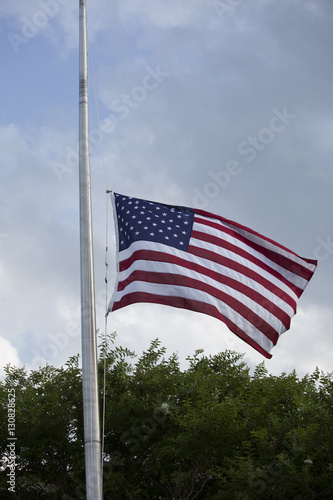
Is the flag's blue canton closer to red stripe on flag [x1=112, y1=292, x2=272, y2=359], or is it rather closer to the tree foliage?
red stripe on flag [x1=112, y1=292, x2=272, y2=359]

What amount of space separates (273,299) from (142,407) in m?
4.78


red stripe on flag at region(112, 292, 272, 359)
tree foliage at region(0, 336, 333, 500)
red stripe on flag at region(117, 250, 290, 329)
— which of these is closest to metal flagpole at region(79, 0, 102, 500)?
red stripe on flag at region(112, 292, 272, 359)

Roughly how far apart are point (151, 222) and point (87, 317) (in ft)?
11.3

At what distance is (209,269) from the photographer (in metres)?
11.9

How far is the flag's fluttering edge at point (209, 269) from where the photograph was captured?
11273 mm

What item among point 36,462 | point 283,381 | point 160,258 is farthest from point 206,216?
point 36,462

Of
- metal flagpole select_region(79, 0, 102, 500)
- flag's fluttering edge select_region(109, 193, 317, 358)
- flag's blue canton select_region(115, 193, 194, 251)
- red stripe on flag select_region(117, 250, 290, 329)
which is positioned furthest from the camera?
flag's blue canton select_region(115, 193, 194, 251)

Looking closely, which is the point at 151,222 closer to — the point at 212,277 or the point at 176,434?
the point at 212,277

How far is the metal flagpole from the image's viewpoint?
8.12 m

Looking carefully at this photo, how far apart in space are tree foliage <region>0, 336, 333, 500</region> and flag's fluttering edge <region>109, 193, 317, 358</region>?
7.41ft

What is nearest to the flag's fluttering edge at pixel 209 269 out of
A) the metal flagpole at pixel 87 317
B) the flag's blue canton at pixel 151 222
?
the flag's blue canton at pixel 151 222

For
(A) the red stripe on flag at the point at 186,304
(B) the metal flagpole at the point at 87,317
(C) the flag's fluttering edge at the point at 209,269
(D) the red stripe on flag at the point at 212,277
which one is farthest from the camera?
(D) the red stripe on flag at the point at 212,277

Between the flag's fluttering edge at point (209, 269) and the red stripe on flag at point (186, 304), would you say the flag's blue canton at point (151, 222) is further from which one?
the red stripe on flag at point (186, 304)

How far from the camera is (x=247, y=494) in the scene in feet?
39.2
